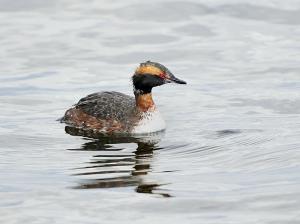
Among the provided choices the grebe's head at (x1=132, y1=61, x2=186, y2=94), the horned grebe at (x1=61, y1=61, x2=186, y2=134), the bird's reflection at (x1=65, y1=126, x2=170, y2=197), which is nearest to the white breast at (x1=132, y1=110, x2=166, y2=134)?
the horned grebe at (x1=61, y1=61, x2=186, y2=134)

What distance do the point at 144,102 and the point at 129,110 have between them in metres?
0.29

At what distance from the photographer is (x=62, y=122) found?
17.3m

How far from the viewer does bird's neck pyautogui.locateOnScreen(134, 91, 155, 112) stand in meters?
16.8

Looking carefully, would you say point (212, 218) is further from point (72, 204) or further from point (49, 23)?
point (49, 23)

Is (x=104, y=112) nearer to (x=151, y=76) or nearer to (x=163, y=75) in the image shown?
(x=151, y=76)

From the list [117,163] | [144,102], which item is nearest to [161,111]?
[144,102]

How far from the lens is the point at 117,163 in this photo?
13805mm

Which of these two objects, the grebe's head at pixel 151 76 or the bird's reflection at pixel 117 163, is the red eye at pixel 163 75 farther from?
the bird's reflection at pixel 117 163

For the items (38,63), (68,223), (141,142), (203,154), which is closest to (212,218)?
(68,223)

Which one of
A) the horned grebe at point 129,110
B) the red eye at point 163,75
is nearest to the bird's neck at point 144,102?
the horned grebe at point 129,110

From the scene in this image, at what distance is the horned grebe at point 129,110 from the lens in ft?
54.2

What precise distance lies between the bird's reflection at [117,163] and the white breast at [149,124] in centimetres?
16

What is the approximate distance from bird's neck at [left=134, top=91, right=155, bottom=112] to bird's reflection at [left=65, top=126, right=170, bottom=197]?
65 cm

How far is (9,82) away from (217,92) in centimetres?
434
